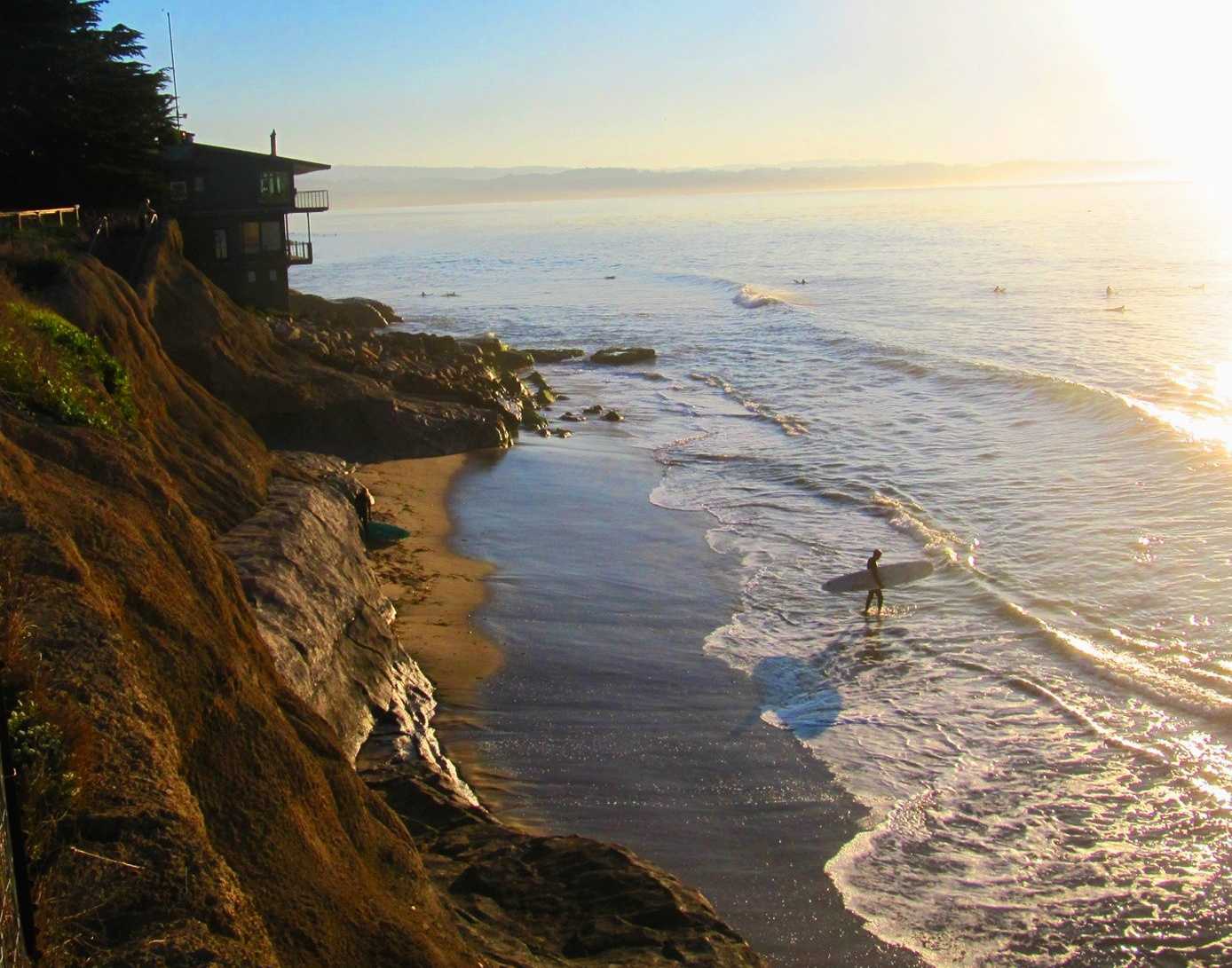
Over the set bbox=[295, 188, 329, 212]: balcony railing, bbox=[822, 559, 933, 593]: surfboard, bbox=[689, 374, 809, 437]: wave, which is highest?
bbox=[295, 188, 329, 212]: balcony railing

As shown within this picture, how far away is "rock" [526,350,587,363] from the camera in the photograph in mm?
→ 55938

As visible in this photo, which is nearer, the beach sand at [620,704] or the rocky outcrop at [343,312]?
the beach sand at [620,704]

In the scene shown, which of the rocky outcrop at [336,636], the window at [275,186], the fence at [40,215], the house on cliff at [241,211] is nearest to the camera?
the rocky outcrop at [336,636]

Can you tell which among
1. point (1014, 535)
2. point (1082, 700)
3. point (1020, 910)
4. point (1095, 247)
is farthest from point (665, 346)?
point (1095, 247)

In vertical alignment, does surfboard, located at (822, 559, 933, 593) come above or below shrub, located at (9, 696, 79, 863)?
below

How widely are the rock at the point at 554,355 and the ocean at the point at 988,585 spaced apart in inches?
116

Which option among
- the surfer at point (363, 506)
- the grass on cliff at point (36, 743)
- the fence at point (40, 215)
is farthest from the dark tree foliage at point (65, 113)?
the grass on cliff at point (36, 743)

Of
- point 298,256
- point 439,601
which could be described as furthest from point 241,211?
point 439,601

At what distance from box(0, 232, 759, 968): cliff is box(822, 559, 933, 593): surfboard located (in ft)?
26.2

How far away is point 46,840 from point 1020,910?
9.17 metres

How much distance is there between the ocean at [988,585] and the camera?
12.8 m

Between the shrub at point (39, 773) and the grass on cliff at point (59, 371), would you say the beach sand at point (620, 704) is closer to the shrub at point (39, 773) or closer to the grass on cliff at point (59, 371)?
the grass on cliff at point (59, 371)

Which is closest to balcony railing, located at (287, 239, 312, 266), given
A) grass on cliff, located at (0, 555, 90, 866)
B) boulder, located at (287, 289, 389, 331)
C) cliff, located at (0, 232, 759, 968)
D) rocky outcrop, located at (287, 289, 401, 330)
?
boulder, located at (287, 289, 389, 331)

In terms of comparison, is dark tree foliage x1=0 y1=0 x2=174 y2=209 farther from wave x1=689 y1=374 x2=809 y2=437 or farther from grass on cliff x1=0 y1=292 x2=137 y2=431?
wave x1=689 y1=374 x2=809 y2=437
